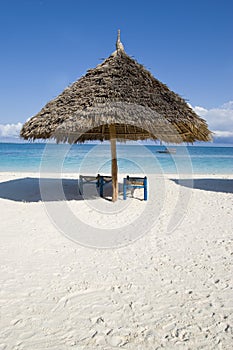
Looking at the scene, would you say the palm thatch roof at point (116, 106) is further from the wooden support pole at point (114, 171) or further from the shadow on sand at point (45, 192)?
the shadow on sand at point (45, 192)

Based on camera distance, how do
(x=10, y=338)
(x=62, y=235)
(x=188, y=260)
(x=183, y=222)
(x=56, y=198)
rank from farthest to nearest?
(x=56, y=198) → (x=183, y=222) → (x=62, y=235) → (x=188, y=260) → (x=10, y=338)

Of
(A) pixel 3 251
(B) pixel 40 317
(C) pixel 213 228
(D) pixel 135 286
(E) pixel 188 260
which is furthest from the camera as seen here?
(C) pixel 213 228

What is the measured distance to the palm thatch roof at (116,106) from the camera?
4945 millimetres

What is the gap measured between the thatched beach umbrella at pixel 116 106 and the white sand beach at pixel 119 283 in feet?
5.45

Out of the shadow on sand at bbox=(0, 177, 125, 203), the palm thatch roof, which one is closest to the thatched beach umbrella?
the palm thatch roof

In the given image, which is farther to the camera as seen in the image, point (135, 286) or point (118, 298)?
point (135, 286)

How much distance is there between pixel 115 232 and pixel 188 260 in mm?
1253

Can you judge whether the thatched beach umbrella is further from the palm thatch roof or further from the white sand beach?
the white sand beach

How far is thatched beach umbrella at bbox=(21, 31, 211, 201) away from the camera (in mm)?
4945

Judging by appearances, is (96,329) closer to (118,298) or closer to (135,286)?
(118,298)

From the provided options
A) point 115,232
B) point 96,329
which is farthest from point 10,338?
point 115,232

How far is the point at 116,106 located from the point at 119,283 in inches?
128

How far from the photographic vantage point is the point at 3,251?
10.7ft

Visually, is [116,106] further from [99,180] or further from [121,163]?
[121,163]
